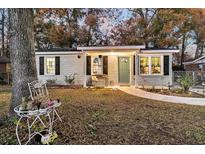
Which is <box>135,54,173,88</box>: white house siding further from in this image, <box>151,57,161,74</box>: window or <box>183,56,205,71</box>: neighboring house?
<box>183,56,205,71</box>: neighboring house

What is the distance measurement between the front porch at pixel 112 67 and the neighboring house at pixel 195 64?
4413mm

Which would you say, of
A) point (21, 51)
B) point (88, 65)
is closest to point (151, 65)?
point (88, 65)

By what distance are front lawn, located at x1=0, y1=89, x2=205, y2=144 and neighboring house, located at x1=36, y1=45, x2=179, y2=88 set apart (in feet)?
16.5

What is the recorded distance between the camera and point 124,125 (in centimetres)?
505

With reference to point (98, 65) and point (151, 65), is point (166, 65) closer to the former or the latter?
point (151, 65)

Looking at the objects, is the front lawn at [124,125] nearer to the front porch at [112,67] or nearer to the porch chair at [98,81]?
the porch chair at [98,81]

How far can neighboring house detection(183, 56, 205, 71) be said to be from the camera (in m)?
14.9

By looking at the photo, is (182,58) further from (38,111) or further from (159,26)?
(38,111)

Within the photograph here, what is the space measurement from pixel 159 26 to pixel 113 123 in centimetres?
1071

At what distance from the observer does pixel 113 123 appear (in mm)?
5180

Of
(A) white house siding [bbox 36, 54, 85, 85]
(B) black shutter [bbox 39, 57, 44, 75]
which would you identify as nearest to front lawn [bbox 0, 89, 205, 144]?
(A) white house siding [bbox 36, 54, 85, 85]

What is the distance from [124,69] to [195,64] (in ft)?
17.5

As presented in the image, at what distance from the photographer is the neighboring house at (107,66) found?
11703mm

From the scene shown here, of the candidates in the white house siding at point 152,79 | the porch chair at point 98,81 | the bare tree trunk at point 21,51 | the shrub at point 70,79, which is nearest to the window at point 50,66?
the shrub at point 70,79
